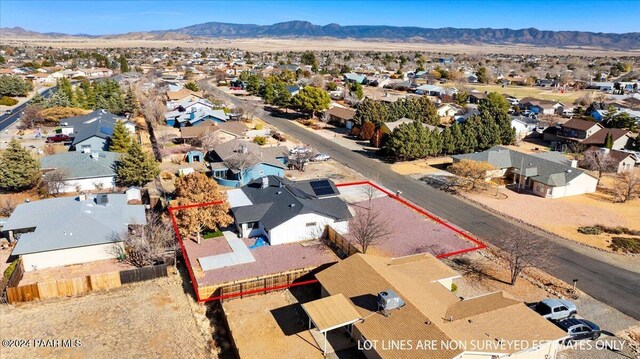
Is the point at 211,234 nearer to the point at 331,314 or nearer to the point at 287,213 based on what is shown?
the point at 287,213

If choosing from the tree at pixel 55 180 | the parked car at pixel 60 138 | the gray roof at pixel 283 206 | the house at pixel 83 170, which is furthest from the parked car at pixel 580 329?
the parked car at pixel 60 138

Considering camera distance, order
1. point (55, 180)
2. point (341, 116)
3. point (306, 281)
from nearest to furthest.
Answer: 1. point (306, 281)
2. point (55, 180)
3. point (341, 116)

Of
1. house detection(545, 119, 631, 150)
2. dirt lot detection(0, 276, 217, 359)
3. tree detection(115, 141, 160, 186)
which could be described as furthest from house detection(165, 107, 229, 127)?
house detection(545, 119, 631, 150)

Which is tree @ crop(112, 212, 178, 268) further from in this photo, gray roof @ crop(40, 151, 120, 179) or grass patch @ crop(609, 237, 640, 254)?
grass patch @ crop(609, 237, 640, 254)

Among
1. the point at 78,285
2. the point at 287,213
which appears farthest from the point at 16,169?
the point at 287,213

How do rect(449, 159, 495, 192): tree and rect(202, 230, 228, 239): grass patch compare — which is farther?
rect(449, 159, 495, 192): tree

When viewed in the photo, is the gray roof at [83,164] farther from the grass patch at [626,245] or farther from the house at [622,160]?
the house at [622,160]
